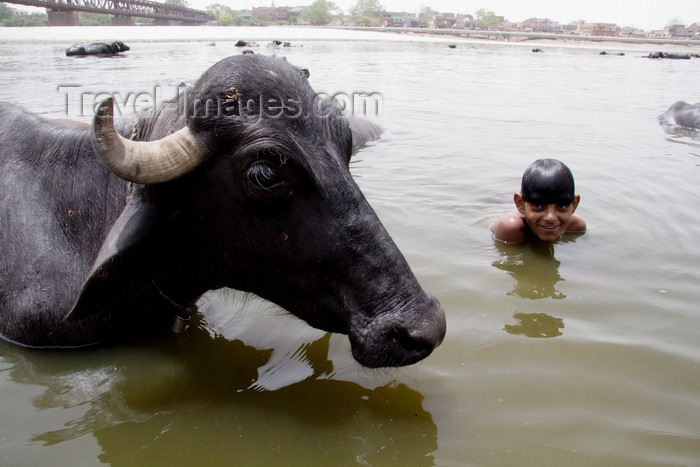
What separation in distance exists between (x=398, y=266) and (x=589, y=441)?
1.09m

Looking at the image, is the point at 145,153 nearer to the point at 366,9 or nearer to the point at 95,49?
the point at 95,49

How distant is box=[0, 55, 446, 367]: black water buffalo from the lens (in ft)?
7.50

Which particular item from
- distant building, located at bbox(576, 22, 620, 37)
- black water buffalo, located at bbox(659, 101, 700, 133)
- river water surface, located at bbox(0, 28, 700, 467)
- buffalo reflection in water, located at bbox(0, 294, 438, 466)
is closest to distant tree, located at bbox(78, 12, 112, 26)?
distant building, located at bbox(576, 22, 620, 37)

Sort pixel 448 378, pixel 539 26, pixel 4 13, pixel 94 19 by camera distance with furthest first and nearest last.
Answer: pixel 539 26 → pixel 94 19 → pixel 4 13 → pixel 448 378

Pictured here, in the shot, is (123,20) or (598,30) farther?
(598,30)

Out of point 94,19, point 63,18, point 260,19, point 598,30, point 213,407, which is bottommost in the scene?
point 213,407

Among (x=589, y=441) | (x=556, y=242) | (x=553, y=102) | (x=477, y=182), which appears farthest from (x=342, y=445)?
(x=553, y=102)

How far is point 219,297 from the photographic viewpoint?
361cm

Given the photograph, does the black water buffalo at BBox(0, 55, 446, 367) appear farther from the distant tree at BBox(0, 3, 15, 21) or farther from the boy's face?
the distant tree at BBox(0, 3, 15, 21)

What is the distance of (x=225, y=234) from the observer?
2.53m

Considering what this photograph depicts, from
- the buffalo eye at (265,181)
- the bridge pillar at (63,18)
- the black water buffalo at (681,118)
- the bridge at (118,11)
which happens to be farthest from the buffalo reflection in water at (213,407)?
the bridge pillar at (63,18)

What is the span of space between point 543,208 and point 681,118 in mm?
7870

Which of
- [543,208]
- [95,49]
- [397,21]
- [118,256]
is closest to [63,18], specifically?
[95,49]

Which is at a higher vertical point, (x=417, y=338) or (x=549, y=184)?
(x=549, y=184)
